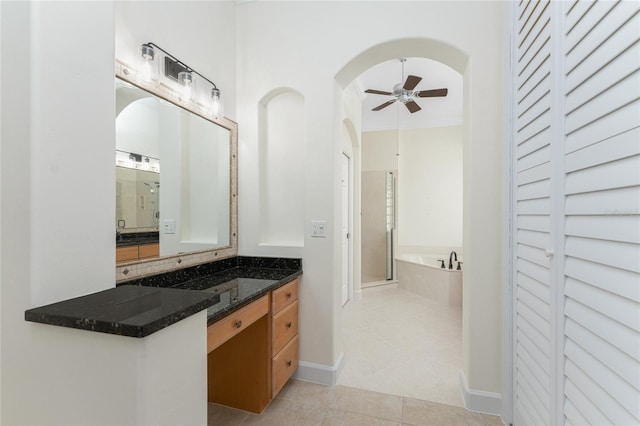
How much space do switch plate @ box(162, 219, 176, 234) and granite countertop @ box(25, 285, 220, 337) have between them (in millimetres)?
689

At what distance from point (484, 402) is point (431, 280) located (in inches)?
99.0

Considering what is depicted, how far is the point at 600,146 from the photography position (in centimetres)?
88

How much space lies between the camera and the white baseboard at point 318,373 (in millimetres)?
2090

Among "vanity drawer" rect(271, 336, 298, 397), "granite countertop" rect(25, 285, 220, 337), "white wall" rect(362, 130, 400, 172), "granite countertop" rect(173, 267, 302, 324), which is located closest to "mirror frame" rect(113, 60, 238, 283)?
"granite countertop" rect(173, 267, 302, 324)

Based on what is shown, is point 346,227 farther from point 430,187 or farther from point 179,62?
point 179,62

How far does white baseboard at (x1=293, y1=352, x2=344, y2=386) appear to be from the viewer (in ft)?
6.86

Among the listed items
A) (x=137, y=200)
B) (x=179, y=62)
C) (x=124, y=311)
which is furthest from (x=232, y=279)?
(x=179, y=62)

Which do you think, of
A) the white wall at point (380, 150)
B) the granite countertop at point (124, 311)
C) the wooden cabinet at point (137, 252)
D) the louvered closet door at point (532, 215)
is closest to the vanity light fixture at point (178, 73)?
the wooden cabinet at point (137, 252)

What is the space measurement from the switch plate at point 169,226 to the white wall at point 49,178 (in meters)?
0.59

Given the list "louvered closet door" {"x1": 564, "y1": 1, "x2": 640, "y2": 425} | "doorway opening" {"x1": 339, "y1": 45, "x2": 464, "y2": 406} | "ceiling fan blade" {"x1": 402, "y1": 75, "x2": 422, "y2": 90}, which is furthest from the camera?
"ceiling fan blade" {"x1": 402, "y1": 75, "x2": 422, "y2": 90}

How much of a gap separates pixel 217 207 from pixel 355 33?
158cm

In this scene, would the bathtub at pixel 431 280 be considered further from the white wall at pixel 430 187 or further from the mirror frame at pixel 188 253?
the mirror frame at pixel 188 253

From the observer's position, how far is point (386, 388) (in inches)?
81.0

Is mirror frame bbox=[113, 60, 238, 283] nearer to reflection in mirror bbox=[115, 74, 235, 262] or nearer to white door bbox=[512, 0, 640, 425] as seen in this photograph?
reflection in mirror bbox=[115, 74, 235, 262]
